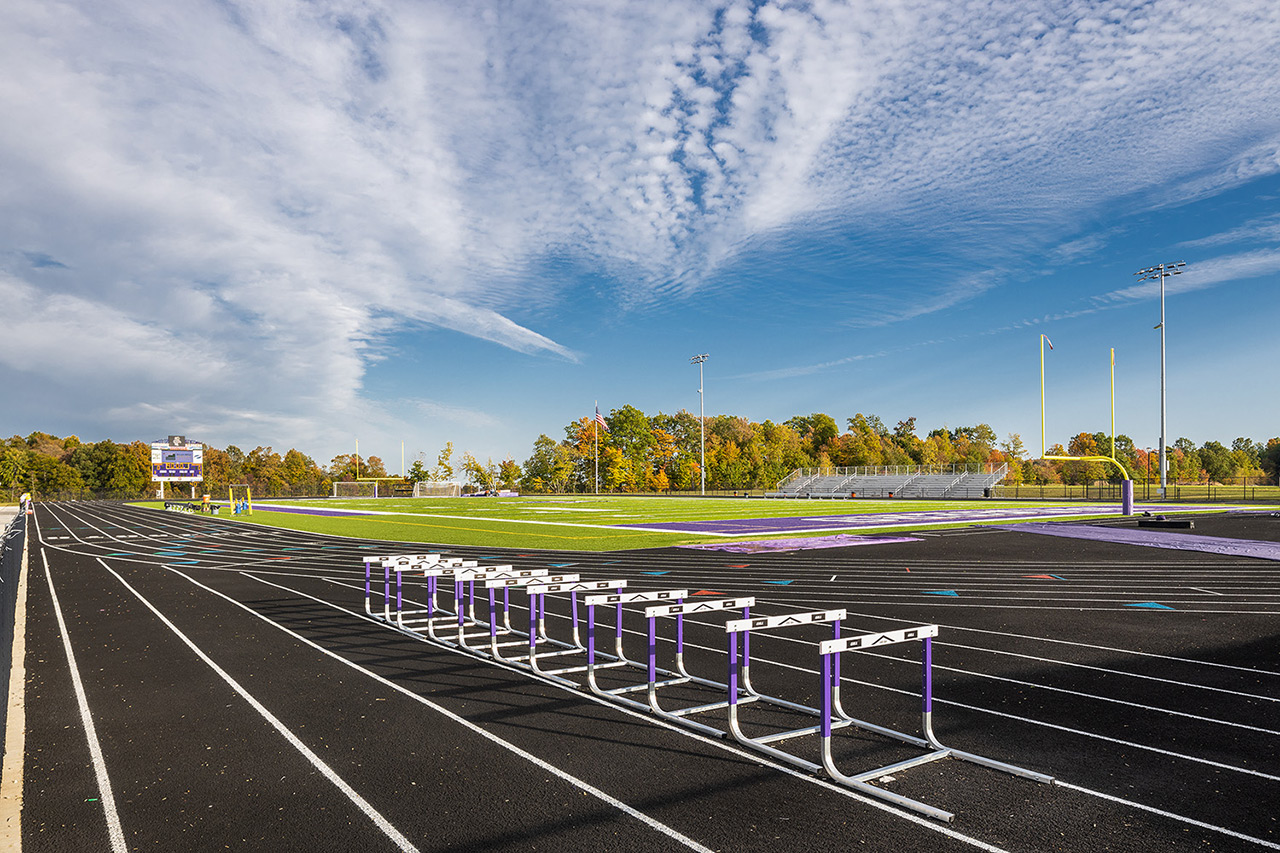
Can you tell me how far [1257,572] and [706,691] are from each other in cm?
1519

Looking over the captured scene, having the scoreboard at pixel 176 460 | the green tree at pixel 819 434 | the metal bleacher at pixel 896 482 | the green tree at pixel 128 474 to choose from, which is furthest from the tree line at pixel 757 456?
the green tree at pixel 128 474

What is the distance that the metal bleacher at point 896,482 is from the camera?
222 feet

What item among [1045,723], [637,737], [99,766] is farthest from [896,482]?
[99,766]

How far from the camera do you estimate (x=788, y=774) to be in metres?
5.28

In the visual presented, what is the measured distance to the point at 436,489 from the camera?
327 feet

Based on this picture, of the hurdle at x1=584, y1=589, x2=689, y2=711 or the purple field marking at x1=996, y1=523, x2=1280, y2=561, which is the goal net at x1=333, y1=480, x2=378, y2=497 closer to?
the purple field marking at x1=996, y1=523, x2=1280, y2=561

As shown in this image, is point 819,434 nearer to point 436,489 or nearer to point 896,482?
point 896,482

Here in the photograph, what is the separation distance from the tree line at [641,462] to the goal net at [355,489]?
5.36 metres

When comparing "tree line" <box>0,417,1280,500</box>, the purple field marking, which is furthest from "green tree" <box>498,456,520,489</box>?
the purple field marking

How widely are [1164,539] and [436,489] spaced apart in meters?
89.4

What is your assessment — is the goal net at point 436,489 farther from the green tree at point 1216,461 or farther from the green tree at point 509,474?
the green tree at point 1216,461

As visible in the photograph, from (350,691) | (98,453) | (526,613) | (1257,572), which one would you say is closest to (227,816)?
(350,691)

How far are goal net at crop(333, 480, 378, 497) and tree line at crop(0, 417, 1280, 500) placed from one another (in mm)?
5357

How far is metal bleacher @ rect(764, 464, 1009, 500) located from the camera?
222 ft
